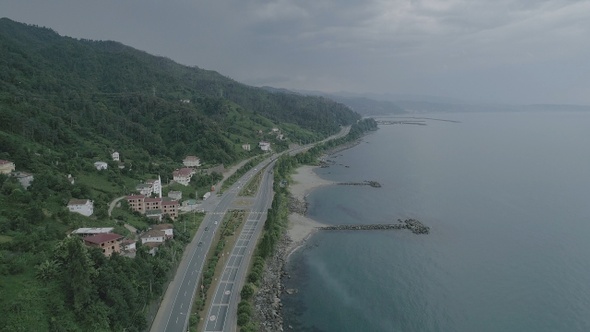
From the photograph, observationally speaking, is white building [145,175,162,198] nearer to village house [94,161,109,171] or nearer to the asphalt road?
the asphalt road

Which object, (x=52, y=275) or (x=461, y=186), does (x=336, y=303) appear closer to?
(x=52, y=275)

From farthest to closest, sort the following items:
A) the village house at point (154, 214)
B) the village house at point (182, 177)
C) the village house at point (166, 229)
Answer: the village house at point (182, 177)
the village house at point (154, 214)
the village house at point (166, 229)

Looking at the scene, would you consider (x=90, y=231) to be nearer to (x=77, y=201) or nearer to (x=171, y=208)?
(x=77, y=201)

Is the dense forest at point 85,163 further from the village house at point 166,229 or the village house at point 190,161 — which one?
the village house at point 190,161

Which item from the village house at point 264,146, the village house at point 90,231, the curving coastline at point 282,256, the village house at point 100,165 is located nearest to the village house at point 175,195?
the village house at point 100,165

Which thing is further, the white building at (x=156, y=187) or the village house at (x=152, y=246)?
the white building at (x=156, y=187)

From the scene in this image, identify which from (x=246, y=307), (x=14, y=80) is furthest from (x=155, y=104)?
(x=246, y=307)
